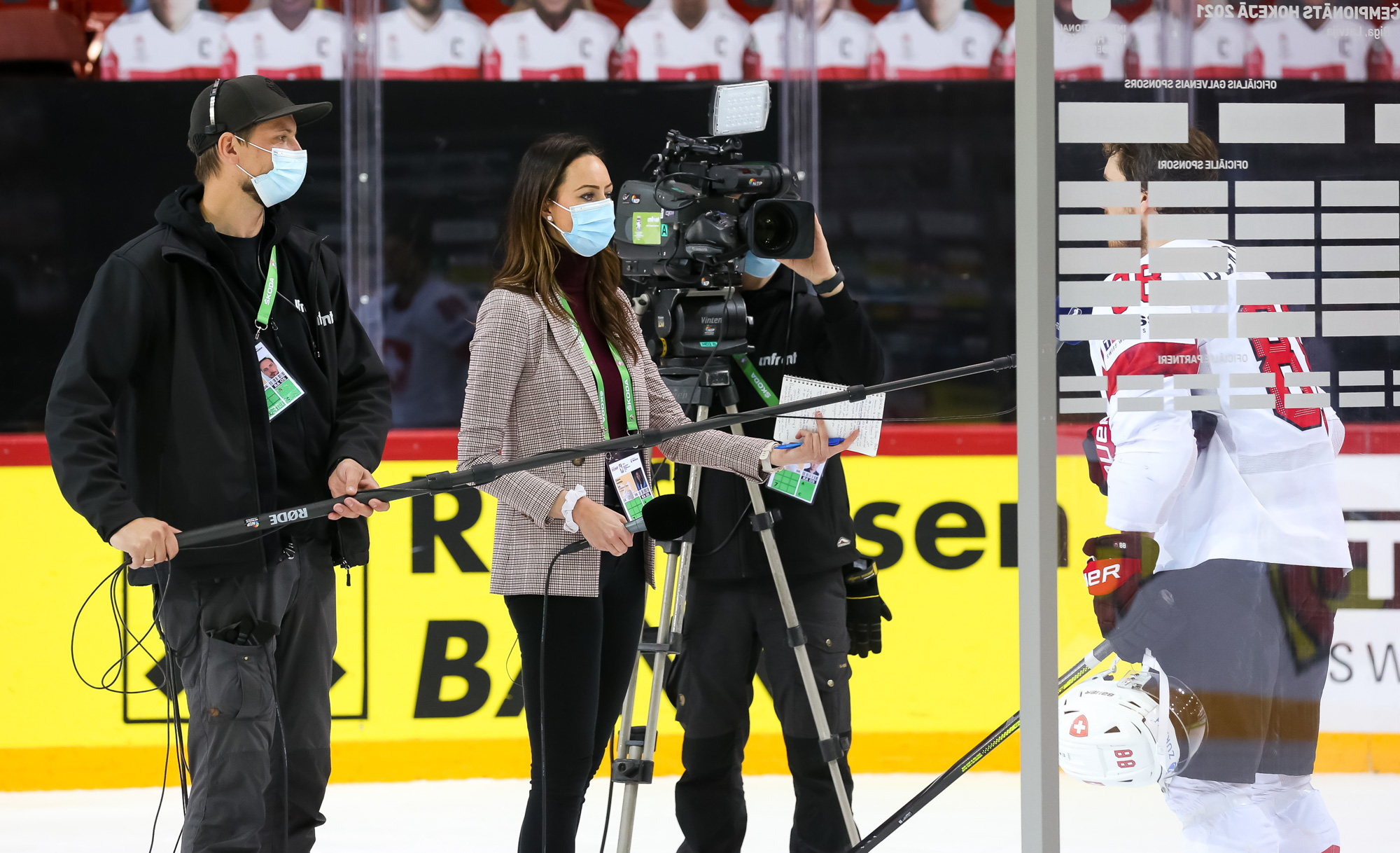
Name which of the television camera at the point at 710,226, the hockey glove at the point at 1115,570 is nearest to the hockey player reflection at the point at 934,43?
the television camera at the point at 710,226

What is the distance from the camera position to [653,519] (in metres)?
2.29

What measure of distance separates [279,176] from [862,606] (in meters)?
1.50

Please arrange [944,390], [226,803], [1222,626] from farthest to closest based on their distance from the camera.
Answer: [944,390], [226,803], [1222,626]

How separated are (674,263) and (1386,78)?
130 cm

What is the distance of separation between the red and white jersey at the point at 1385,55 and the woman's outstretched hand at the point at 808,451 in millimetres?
1191

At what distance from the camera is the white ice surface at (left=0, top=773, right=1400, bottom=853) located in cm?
355

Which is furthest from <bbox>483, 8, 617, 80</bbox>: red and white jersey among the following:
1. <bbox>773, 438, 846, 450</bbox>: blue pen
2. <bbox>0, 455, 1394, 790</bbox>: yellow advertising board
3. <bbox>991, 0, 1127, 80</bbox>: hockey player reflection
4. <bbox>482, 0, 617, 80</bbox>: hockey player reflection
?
<bbox>991, 0, 1127, 80</bbox>: hockey player reflection

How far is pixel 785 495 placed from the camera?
2.81 m

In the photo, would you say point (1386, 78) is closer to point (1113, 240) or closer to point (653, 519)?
point (1113, 240)

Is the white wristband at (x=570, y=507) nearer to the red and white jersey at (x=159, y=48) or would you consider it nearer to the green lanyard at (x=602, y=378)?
the green lanyard at (x=602, y=378)

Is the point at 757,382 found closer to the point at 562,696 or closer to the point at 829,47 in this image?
the point at 562,696

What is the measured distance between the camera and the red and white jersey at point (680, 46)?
466cm

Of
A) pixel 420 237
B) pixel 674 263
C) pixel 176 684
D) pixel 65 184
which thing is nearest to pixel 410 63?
pixel 420 237

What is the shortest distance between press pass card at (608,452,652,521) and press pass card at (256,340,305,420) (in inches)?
24.4
